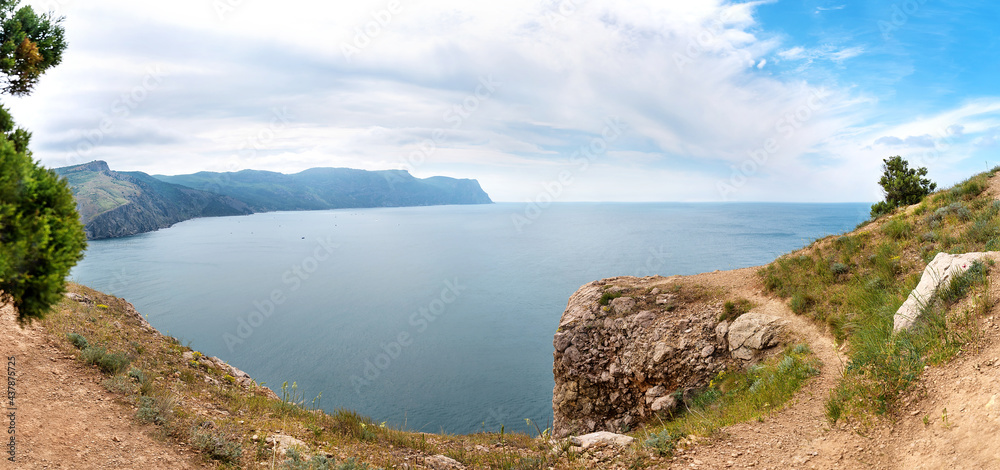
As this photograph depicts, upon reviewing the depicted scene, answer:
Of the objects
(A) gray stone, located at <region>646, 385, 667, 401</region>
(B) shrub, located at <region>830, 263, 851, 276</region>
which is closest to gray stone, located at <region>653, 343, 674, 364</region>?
(A) gray stone, located at <region>646, 385, 667, 401</region>

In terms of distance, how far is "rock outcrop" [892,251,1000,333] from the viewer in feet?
27.2

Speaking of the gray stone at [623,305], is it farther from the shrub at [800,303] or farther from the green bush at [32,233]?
the green bush at [32,233]

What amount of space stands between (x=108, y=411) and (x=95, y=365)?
2.66m

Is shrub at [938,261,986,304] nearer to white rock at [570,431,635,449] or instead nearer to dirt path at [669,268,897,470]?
dirt path at [669,268,897,470]

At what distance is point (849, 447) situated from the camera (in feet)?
21.9

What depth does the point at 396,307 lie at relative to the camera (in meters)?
57.0

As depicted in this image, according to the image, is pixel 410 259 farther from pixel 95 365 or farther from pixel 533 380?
pixel 95 365

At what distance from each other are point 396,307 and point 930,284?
54.8 metres

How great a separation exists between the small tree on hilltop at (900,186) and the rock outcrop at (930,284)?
16.6 meters

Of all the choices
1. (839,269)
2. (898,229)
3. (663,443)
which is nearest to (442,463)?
(663,443)

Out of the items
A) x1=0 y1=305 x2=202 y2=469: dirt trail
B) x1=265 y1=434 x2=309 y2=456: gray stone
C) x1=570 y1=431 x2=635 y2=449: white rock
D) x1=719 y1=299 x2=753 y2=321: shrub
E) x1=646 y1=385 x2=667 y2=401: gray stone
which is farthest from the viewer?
x1=646 y1=385 x2=667 y2=401: gray stone

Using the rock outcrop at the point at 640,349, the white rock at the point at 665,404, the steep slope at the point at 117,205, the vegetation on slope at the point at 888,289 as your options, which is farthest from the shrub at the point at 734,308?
the steep slope at the point at 117,205

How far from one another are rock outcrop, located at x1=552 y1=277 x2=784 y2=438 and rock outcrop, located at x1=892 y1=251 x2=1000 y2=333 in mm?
4988

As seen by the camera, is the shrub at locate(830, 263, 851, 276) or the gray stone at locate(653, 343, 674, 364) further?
the gray stone at locate(653, 343, 674, 364)
